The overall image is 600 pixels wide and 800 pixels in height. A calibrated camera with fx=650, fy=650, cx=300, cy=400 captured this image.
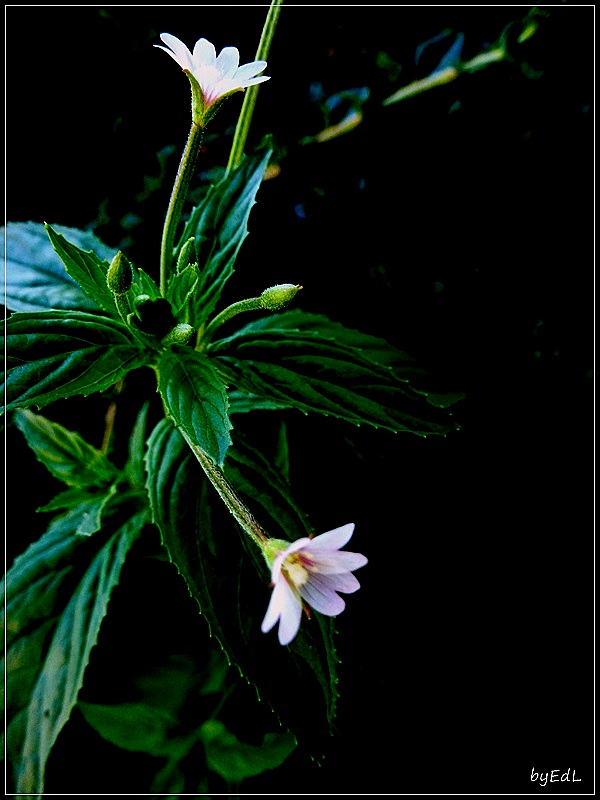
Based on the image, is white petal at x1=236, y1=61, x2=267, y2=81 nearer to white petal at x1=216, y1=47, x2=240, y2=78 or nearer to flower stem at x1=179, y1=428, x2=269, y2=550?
white petal at x1=216, y1=47, x2=240, y2=78

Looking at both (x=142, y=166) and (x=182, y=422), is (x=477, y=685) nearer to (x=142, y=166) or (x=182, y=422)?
(x=182, y=422)

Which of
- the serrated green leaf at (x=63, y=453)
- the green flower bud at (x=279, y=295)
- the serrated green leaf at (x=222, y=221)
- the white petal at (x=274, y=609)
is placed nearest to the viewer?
the white petal at (x=274, y=609)

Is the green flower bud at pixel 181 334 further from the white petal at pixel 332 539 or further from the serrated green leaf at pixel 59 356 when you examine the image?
the white petal at pixel 332 539

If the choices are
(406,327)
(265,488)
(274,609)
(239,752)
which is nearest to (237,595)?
(265,488)

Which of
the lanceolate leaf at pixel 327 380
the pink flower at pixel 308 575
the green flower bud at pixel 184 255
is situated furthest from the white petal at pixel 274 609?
the green flower bud at pixel 184 255

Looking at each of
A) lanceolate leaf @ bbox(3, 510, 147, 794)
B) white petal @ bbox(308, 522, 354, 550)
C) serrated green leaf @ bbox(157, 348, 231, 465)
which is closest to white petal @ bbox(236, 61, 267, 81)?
serrated green leaf @ bbox(157, 348, 231, 465)

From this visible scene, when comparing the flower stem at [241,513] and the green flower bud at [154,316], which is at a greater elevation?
the green flower bud at [154,316]

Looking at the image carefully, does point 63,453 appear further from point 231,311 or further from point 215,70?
point 215,70
